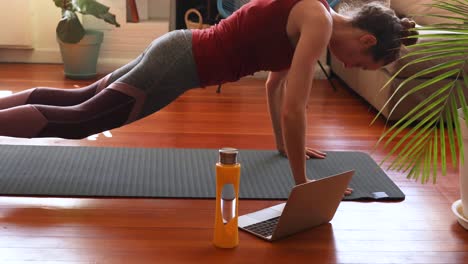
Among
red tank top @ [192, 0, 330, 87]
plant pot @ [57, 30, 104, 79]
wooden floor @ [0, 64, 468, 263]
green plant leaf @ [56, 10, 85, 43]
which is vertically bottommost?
plant pot @ [57, 30, 104, 79]

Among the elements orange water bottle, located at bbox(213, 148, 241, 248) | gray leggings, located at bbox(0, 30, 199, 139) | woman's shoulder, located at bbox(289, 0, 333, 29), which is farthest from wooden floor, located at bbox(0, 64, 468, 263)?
woman's shoulder, located at bbox(289, 0, 333, 29)

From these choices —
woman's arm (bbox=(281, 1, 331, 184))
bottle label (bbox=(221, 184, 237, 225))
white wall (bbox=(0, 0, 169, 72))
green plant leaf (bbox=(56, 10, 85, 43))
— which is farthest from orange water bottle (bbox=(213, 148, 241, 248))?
white wall (bbox=(0, 0, 169, 72))

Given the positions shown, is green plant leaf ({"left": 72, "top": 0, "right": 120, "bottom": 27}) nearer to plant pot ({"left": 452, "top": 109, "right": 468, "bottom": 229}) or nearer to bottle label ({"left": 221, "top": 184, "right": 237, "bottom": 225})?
bottle label ({"left": 221, "top": 184, "right": 237, "bottom": 225})

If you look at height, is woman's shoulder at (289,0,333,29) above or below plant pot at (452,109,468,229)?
above

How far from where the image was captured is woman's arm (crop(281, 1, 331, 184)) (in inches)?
76.1

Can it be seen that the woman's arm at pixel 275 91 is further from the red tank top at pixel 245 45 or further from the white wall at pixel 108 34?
the white wall at pixel 108 34

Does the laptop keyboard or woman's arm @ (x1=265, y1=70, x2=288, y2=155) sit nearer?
the laptop keyboard

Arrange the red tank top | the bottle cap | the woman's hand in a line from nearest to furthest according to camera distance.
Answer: the bottle cap, the red tank top, the woman's hand

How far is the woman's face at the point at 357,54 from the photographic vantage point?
201 cm

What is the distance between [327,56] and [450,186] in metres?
2.33

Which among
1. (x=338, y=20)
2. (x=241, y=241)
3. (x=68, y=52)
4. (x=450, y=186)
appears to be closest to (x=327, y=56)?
(x=68, y=52)

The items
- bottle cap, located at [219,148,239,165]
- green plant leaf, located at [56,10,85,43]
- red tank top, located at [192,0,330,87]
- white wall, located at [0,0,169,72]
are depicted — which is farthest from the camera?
white wall, located at [0,0,169,72]

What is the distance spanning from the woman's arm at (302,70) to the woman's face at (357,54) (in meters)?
0.11

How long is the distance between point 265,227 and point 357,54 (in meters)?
0.61
